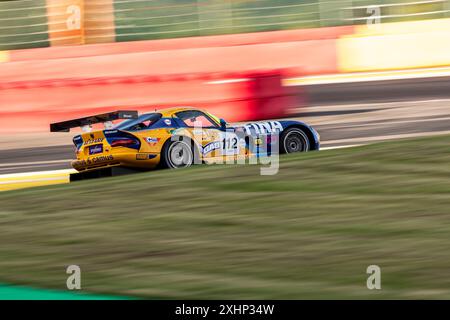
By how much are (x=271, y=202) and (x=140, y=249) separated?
1548 mm

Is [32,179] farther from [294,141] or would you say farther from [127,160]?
[294,141]

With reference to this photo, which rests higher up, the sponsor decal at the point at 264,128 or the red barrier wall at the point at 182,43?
the red barrier wall at the point at 182,43

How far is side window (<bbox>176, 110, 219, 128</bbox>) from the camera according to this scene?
38.2 ft

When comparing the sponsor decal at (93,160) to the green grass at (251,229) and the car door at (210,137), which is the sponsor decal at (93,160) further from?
the car door at (210,137)

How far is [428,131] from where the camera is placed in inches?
579

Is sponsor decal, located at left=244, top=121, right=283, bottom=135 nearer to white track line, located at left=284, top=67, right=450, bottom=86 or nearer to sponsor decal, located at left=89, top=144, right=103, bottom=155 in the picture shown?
sponsor decal, located at left=89, top=144, right=103, bottom=155

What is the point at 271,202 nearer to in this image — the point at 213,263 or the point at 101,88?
the point at 213,263

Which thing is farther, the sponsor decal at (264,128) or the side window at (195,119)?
the sponsor decal at (264,128)

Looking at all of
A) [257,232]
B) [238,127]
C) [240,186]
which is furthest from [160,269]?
[238,127]

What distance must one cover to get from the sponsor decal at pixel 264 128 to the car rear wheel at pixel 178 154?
0.76 m

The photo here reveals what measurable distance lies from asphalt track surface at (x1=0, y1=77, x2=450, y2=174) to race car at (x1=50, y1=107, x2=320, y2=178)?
2168 millimetres

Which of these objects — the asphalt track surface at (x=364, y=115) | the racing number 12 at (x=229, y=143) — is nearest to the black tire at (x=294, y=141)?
the racing number 12 at (x=229, y=143)

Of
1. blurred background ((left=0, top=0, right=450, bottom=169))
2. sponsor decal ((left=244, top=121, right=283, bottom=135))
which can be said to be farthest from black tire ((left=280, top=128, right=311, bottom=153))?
blurred background ((left=0, top=0, right=450, bottom=169))

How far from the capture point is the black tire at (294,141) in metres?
12.1
